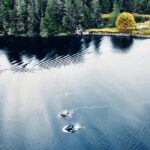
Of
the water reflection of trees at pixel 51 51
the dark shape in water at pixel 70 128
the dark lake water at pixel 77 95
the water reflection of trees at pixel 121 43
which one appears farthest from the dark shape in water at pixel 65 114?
the water reflection of trees at pixel 121 43

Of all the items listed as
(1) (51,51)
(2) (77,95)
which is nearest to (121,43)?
(1) (51,51)

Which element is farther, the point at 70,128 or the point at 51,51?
the point at 51,51

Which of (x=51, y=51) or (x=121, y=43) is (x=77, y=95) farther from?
(x=121, y=43)

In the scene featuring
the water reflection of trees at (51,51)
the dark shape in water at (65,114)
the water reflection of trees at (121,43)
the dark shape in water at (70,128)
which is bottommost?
the dark shape in water at (70,128)

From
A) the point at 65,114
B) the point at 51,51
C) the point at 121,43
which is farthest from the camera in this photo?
the point at 121,43

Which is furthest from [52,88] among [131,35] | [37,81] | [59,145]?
[131,35]

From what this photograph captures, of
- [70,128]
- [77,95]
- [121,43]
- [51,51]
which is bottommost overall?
[70,128]

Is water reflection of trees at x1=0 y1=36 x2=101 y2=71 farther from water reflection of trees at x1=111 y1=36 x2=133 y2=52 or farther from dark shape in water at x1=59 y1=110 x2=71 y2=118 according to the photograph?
dark shape in water at x1=59 y1=110 x2=71 y2=118

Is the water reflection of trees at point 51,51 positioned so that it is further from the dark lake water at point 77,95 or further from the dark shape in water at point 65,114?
the dark shape in water at point 65,114
